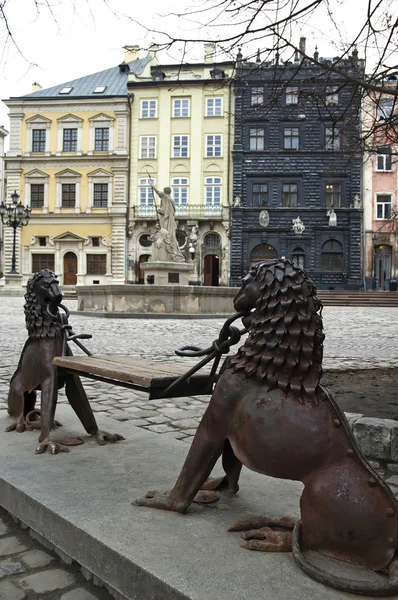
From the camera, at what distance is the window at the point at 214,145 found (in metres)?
42.4

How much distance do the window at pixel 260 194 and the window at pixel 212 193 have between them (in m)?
2.62

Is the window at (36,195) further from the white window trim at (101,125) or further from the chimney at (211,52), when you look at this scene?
the chimney at (211,52)

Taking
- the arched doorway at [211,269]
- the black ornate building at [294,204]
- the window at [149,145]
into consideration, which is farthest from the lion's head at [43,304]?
the window at [149,145]

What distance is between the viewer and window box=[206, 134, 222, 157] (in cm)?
4244

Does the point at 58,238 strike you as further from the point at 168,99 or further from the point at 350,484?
the point at 350,484

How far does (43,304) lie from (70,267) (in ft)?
134

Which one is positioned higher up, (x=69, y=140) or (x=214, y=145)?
(x=69, y=140)

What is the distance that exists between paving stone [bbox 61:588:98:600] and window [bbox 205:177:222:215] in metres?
40.6

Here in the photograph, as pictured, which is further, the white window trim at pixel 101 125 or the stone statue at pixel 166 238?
the white window trim at pixel 101 125

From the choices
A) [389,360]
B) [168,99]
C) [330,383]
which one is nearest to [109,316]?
[389,360]

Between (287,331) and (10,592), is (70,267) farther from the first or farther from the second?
(287,331)

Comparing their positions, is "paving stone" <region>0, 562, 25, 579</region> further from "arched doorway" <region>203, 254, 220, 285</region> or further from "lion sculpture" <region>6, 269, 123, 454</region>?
"arched doorway" <region>203, 254, 220, 285</region>

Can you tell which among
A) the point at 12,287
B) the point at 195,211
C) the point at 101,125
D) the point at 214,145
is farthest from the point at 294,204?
the point at 12,287

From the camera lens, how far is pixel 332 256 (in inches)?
1624
